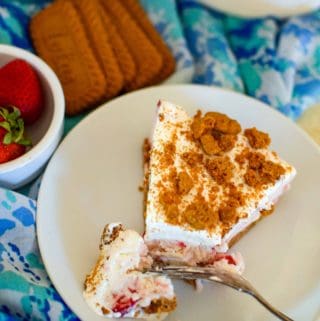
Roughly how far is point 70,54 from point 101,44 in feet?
0.24

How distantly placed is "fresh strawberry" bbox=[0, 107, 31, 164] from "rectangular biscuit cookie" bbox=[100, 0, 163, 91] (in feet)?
1.06

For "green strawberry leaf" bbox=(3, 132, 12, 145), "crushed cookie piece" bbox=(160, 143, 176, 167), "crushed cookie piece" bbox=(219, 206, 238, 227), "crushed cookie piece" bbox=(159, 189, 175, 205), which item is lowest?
"crushed cookie piece" bbox=(219, 206, 238, 227)

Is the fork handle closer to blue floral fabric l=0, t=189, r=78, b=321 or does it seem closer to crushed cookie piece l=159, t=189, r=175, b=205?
crushed cookie piece l=159, t=189, r=175, b=205

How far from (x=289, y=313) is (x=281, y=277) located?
0.07m

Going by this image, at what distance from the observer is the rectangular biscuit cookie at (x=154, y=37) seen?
4.62ft

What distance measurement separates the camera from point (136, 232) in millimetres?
1111

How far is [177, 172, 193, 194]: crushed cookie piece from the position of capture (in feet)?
3.64

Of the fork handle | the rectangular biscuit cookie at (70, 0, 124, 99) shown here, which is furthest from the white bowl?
the fork handle

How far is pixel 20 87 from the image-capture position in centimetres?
118

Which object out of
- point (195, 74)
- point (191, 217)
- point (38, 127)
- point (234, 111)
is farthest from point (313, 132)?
point (38, 127)

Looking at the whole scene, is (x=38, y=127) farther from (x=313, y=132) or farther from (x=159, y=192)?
(x=313, y=132)

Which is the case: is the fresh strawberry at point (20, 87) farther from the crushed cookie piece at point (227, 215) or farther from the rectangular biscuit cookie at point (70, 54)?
the crushed cookie piece at point (227, 215)

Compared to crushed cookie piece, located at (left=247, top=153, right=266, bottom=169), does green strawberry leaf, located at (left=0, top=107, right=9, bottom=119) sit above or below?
above

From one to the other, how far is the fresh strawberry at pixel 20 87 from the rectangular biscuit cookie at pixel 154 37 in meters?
0.33
